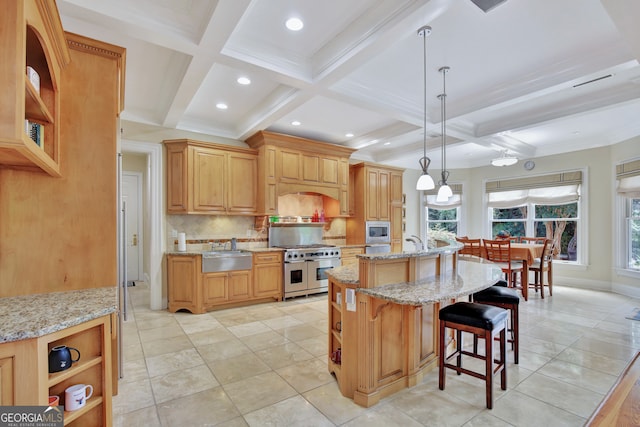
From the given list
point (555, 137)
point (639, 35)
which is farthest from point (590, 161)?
point (639, 35)

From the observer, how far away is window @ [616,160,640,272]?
5.04m

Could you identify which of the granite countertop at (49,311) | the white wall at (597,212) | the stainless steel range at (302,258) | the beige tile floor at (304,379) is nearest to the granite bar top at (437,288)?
the beige tile floor at (304,379)

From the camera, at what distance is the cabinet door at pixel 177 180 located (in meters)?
4.47

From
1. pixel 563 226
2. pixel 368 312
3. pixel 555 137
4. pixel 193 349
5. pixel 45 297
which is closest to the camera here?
pixel 45 297

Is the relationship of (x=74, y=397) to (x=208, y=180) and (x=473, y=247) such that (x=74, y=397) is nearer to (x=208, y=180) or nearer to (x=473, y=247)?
Result: (x=208, y=180)

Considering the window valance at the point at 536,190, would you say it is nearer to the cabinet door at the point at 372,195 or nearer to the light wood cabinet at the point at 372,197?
the light wood cabinet at the point at 372,197

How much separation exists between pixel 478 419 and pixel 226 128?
15.6ft

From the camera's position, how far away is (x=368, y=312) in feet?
7.12

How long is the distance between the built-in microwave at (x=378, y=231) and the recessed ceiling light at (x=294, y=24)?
4.15 meters

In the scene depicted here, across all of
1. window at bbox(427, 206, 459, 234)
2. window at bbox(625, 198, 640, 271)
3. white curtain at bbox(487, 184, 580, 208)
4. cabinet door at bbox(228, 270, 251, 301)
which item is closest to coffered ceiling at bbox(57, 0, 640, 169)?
window at bbox(625, 198, 640, 271)

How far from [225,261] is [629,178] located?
6.69 metres

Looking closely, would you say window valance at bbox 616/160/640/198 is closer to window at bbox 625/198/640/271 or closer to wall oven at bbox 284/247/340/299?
window at bbox 625/198/640/271

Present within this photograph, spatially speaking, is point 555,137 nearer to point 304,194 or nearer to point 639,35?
point 639,35

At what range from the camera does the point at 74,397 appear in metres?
1.58
